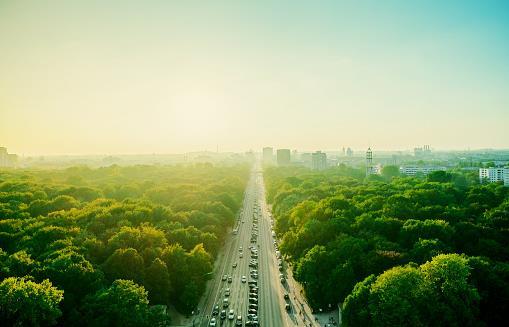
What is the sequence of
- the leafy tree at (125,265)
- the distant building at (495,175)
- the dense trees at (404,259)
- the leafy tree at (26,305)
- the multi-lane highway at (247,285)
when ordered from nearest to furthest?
1. the leafy tree at (26,305)
2. the dense trees at (404,259)
3. the leafy tree at (125,265)
4. the multi-lane highway at (247,285)
5. the distant building at (495,175)

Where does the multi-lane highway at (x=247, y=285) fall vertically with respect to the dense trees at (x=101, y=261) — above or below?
below

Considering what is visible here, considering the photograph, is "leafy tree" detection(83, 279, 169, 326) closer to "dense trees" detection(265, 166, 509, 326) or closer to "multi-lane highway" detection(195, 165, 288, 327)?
"multi-lane highway" detection(195, 165, 288, 327)

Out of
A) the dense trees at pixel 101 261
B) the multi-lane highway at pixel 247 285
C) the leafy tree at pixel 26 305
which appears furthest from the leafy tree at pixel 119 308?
the multi-lane highway at pixel 247 285

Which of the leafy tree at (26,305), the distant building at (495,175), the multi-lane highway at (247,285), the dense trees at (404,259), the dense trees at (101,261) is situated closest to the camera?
the leafy tree at (26,305)

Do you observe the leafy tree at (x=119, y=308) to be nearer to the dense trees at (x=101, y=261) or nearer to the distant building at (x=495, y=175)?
the dense trees at (x=101, y=261)

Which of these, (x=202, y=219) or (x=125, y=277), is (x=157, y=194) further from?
(x=125, y=277)

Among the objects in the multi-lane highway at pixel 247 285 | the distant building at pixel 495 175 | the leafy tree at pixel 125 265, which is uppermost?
the distant building at pixel 495 175

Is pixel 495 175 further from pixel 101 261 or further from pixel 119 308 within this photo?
pixel 119 308

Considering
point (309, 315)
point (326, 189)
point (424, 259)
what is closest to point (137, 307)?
point (309, 315)

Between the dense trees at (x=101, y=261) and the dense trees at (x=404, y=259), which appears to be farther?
the dense trees at (x=404, y=259)

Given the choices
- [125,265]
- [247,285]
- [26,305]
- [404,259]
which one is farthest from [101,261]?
[404,259]
